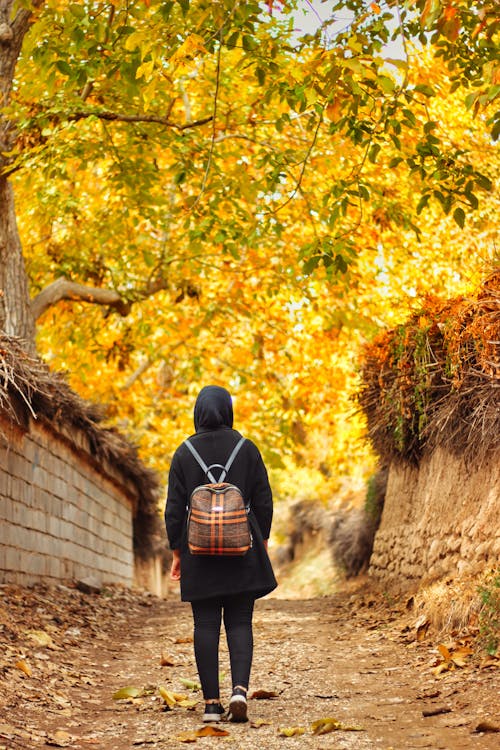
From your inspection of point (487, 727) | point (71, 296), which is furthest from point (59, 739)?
point (71, 296)

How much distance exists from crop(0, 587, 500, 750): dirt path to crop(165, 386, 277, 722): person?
28cm

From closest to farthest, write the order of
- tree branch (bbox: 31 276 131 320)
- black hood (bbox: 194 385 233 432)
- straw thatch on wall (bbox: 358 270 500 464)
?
black hood (bbox: 194 385 233 432), straw thatch on wall (bbox: 358 270 500 464), tree branch (bbox: 31 276 131 320)

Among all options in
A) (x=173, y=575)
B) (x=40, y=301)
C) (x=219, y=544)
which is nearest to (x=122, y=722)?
(x=173, y=575)

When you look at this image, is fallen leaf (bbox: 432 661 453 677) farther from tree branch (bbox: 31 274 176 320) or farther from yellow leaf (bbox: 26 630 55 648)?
tree branch (bbox: 31 274 176 320)

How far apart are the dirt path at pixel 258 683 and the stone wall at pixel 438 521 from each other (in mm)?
615

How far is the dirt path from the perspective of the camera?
14.1 feet

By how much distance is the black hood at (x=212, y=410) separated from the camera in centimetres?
509

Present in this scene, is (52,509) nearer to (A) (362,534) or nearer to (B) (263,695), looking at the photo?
(A) (362,534)

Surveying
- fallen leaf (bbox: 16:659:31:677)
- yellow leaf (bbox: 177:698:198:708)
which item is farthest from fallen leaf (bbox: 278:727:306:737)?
fallen leaf (bbox: 16:659:31:677)

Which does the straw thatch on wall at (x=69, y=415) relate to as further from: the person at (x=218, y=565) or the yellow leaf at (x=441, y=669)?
the yellow leaf at (x=441, y=669)

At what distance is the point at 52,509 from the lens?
10125 mm

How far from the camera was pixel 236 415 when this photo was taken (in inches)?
808

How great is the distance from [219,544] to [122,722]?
46.2 inches

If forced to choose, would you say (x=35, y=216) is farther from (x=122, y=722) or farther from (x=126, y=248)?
(x=122, y=722)
